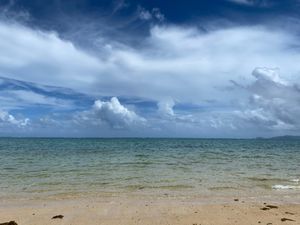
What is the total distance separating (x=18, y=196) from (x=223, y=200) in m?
10.2

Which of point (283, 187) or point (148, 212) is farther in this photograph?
point (283, 187)

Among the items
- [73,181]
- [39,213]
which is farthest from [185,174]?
[39,213]

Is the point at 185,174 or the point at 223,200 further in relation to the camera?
the point at 185,174

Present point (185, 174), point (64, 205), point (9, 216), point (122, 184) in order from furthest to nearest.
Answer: point (185, 174)
point (122, 184)
point (64, 205)
point (9, 216)

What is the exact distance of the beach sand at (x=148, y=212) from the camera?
478 inches

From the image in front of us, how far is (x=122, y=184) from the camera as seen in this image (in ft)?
69.1

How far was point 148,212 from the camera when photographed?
44.6 ft

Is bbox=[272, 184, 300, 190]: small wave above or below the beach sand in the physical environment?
above

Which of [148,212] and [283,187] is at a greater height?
[283,187]

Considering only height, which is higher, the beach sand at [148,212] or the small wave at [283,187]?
the small wave at [283,187]

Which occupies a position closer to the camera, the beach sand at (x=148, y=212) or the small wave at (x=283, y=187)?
the beach sand at (x=148, y=212)

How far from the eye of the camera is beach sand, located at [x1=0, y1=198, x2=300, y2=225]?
12.1 m

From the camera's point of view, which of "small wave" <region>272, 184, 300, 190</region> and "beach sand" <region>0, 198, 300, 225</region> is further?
"small wave" <region>272, 184, 300, 190</region>

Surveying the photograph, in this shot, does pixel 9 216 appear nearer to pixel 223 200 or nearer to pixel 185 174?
pixel 223 200
